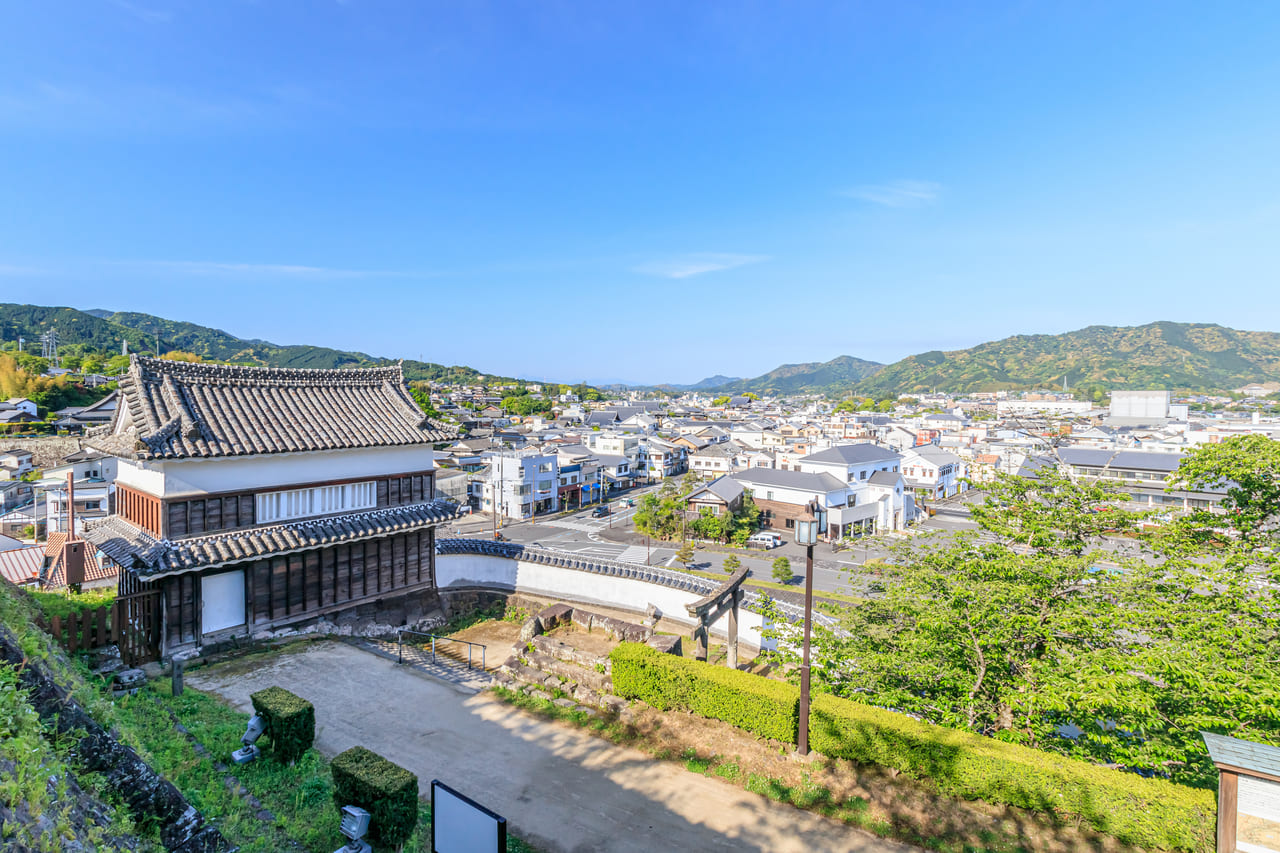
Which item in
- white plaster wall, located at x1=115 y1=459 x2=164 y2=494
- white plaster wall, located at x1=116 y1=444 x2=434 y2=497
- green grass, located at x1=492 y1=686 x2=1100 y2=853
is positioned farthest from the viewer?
white plaster wall, located at x1=116 y1=444 x2=434 y2=497

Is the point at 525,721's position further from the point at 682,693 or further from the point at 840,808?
the point at 840,808

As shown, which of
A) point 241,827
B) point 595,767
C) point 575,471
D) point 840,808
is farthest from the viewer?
point 575,471

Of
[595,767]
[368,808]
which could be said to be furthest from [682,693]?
[368,808]

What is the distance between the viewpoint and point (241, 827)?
25.0 ft

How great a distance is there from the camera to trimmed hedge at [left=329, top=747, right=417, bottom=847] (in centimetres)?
793

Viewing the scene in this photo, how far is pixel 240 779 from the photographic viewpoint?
9.27 metres

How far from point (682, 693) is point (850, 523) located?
48.7 meters

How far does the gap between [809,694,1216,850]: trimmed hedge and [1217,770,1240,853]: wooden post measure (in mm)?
2175

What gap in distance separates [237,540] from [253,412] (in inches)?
144

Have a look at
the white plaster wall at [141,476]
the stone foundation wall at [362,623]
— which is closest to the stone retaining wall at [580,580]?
the stone foundation wall at [362,623]

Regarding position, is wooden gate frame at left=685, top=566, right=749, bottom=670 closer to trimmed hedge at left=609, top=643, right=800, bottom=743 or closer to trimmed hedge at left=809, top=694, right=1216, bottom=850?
trimmed hedge at left=609, top=643, right=800, bottom=743

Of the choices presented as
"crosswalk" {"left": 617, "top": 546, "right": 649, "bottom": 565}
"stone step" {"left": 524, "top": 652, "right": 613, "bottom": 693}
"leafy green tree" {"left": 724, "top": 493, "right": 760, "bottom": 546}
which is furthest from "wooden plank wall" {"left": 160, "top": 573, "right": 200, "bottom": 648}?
"leafy green tree" {"left": 724, "top": 493, "right": 760, "bottom": 546}

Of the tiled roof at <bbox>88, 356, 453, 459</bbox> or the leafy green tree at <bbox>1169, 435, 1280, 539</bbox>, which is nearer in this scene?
the leafy green tree at <bbox>1169, 435, 1280, 539</bbox>

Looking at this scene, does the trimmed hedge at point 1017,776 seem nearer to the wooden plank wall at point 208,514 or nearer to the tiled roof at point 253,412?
the tiled roof at point 253,412
